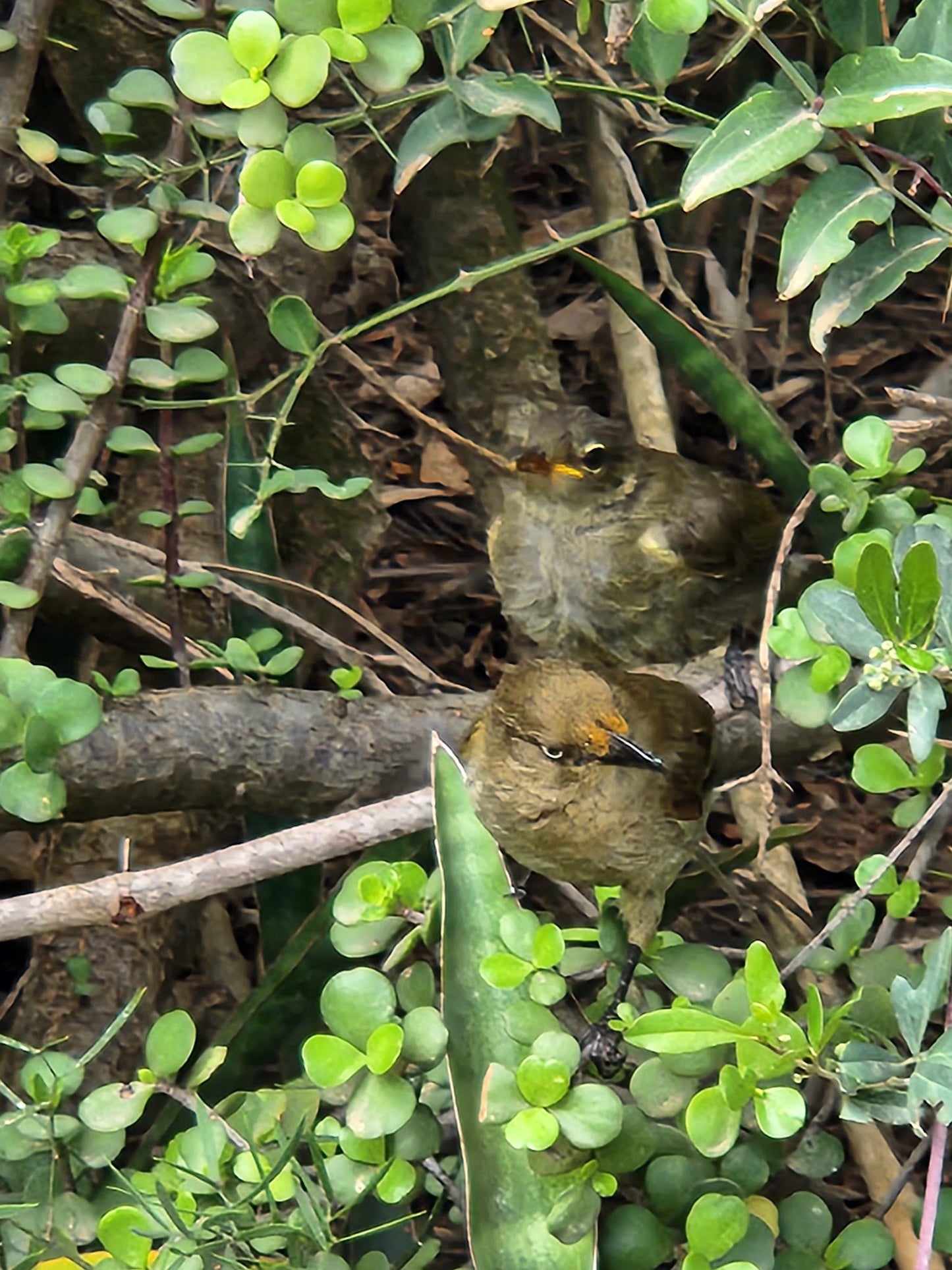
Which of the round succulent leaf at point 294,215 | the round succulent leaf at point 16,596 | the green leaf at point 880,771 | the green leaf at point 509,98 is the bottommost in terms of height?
the green leaf at point 880,771

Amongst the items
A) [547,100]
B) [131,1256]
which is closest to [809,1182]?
[131,1256]

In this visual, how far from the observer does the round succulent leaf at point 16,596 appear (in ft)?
3.95

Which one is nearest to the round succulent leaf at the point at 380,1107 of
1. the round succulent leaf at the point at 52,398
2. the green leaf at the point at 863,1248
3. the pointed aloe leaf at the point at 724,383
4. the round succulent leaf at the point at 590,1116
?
the round succulent leaf at the point at 590,1116

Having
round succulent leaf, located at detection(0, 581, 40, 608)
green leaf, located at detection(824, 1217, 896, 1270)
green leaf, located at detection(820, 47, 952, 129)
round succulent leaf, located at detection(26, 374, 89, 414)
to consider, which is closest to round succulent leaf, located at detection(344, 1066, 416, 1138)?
green leaf, located at detection(824, 1217, 896, 1270)

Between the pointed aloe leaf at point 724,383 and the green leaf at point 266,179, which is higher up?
the green leaf at point 266,179

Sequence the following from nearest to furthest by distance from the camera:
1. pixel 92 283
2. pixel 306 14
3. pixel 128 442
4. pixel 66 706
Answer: pixel 306 14
pixel 66 706
pixel 92 283
pixel 128 442

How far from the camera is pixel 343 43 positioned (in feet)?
3.11

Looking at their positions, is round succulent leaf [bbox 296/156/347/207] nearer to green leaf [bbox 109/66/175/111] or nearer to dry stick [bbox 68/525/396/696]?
green leaf [bbox 109/66/175/111]

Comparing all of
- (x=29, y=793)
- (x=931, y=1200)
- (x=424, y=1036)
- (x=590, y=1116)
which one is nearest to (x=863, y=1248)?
(x=931, y=1200)

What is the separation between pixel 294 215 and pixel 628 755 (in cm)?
60

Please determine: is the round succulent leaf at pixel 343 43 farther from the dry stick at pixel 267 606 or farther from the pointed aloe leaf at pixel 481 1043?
the dry stick at pixel 267 606

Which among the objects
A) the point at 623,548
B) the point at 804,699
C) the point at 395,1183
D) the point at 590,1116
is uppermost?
the point at 804,699

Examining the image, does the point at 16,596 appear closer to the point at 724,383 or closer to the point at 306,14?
the point at 306,14

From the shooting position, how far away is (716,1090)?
0.90 meters
